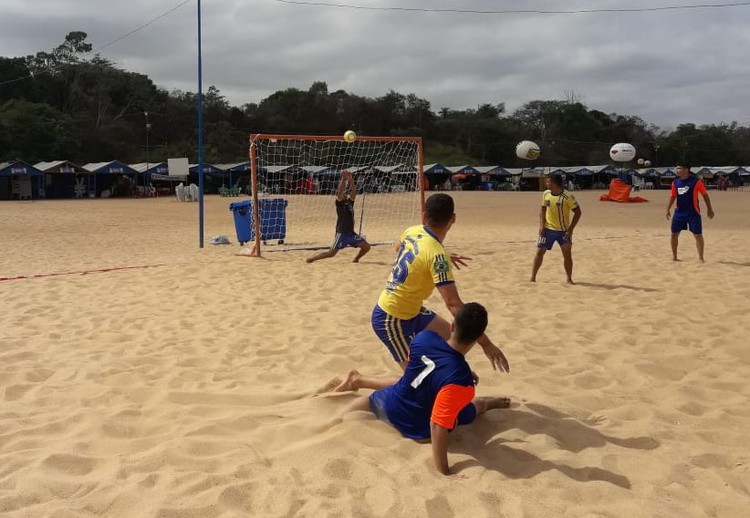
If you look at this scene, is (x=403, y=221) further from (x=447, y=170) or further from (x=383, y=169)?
(x=447, y=170)

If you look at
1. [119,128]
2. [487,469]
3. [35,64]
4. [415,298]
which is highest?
[35,64]

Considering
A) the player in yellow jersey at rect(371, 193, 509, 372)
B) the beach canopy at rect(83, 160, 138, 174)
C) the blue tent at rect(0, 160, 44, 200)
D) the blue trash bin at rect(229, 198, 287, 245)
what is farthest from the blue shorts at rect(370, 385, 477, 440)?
the beach canopy at rect(83, 160, 138, 174)

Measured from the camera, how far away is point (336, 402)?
3748mm

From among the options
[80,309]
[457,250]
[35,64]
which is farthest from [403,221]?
[35,64]

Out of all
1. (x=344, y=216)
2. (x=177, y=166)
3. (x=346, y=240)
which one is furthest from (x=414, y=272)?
(x=177, y=166)

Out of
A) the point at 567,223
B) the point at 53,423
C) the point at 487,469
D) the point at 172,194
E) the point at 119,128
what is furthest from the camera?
the point at 119,128

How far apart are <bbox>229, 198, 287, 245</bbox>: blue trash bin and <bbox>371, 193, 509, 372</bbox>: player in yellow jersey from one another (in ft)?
30.0

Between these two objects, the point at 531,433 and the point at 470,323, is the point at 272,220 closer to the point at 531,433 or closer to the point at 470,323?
the point at 531,433

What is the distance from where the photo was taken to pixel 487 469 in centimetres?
295

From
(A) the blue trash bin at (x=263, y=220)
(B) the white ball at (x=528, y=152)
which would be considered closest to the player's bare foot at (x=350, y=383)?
(A) the blue trash bin at (x=263, y=220)

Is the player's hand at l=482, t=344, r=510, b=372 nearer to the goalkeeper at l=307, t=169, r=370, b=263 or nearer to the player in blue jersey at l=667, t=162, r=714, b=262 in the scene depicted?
the goalkeeper at l=307, t=169, r=370, b=263

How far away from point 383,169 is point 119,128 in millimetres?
34048

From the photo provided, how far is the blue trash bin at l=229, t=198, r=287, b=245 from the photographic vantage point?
12.6 meters

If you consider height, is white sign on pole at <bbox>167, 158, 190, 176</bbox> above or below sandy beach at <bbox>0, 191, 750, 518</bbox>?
above
